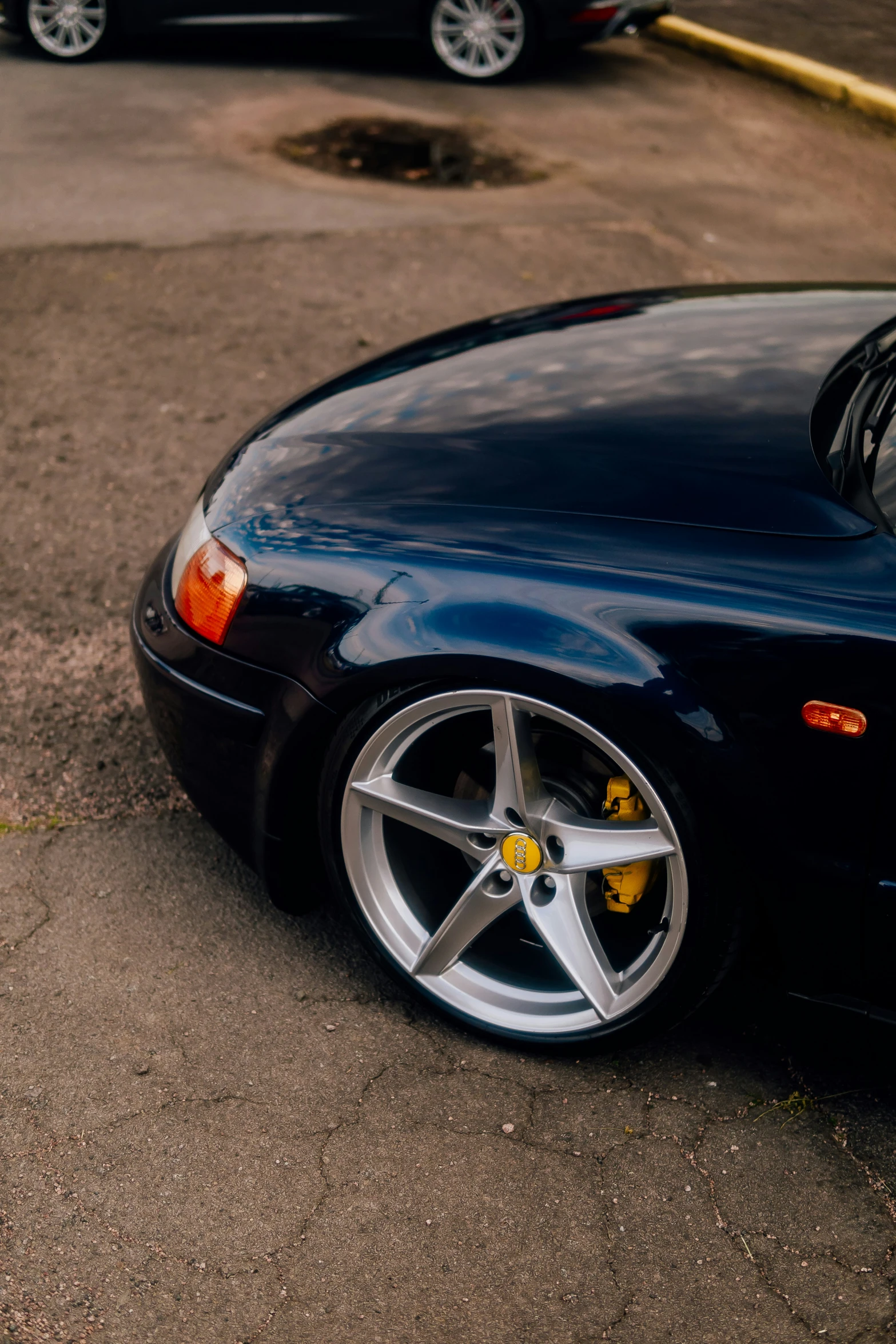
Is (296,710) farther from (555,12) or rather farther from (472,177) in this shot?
(555,12)

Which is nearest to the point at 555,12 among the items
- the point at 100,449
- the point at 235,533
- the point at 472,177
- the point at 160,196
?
the point at 472,177

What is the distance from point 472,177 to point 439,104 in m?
1.76

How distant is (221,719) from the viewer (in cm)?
255

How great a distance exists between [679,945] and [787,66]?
30.5ft

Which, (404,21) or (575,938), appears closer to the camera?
(575,938)

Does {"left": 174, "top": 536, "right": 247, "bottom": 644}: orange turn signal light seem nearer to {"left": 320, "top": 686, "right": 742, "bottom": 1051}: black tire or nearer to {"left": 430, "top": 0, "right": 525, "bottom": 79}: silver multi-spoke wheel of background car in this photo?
{"left": 320, "top": 686, "right": 742, "bottom": 1051}: black tire

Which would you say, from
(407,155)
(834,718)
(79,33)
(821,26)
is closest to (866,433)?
(834,718)

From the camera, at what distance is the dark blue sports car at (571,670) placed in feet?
6.72

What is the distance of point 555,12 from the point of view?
9.02 meters

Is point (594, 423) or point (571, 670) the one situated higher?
point (594, 423)

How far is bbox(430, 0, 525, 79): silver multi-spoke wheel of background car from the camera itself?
907 centimetres

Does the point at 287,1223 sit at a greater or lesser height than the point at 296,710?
lesser

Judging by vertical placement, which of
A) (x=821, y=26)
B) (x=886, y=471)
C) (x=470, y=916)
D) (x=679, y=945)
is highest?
(x=886, y=471)

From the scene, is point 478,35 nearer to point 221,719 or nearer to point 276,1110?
point 221,719
